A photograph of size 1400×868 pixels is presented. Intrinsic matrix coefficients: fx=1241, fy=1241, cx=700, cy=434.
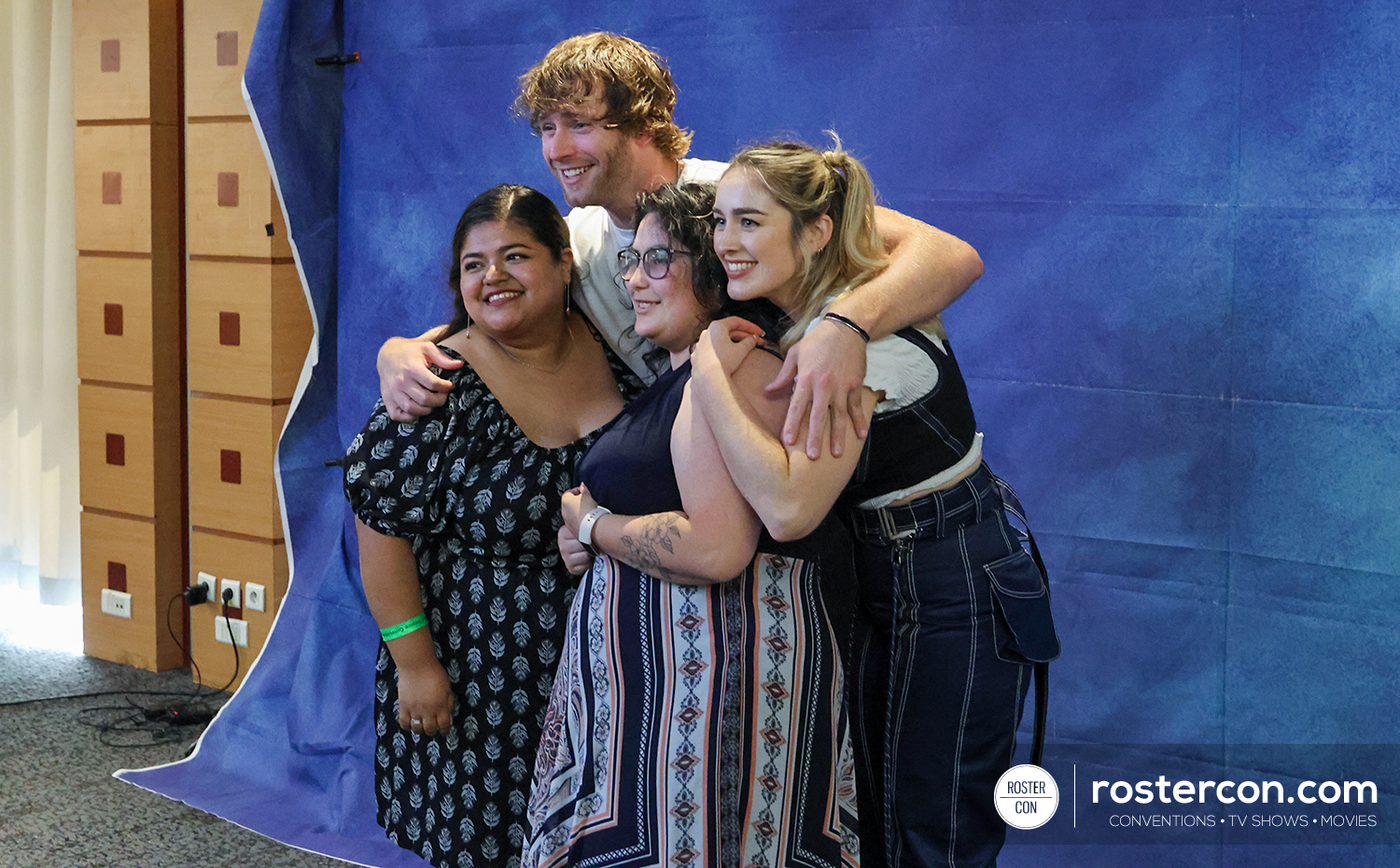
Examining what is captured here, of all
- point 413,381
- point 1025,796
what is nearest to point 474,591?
point 413,381

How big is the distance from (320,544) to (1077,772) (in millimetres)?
2123

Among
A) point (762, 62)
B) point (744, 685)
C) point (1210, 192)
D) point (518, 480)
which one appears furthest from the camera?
point (762, 62)

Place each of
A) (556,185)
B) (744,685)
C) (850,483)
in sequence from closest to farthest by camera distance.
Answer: (744,685) < (850,483) < (556,185)

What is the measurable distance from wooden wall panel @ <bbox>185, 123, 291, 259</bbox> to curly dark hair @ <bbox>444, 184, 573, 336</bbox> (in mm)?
1884

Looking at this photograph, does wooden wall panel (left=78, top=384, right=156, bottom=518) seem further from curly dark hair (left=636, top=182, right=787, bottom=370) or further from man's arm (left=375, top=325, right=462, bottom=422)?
curly dark hair (left=636, top=182, right=787, bottom=370)

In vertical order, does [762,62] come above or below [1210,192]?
above

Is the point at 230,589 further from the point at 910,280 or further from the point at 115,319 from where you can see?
the point at 910,280

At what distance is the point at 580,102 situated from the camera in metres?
2.09

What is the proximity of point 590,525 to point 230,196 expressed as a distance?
264 cm

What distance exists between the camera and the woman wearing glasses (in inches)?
61.6

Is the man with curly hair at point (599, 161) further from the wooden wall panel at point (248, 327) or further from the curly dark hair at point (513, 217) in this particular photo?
the wooden wall panel at point (248, 327)

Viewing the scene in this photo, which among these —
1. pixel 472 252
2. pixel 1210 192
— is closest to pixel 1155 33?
pixel 1210 192

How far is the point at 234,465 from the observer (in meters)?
3.92

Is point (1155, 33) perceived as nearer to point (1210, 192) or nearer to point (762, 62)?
point (1210, 192)
